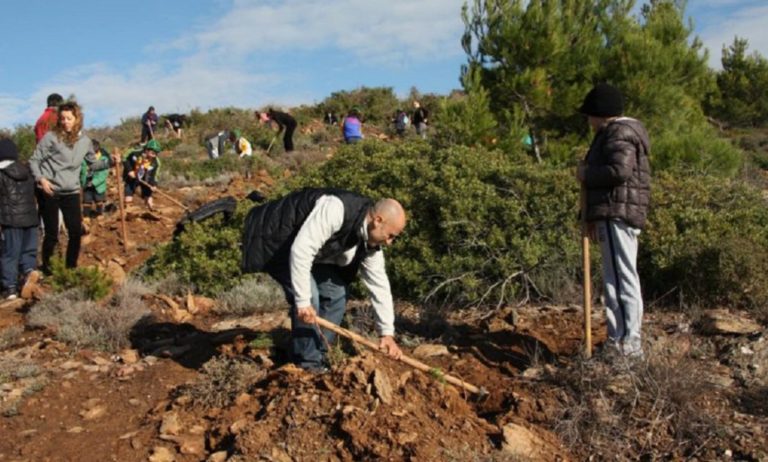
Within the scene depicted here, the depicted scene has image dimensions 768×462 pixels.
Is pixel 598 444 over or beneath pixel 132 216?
beneath

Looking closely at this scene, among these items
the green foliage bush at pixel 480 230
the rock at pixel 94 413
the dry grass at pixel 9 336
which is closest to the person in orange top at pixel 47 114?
the dry grass at pixel 9 336

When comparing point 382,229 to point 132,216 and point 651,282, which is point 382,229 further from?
point 132,216

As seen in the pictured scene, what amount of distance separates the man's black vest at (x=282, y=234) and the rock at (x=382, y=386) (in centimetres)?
75

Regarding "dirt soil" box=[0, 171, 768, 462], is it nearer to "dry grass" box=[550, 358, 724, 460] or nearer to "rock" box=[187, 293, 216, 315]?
"dry grass" box=[550, 358, 724, 460]

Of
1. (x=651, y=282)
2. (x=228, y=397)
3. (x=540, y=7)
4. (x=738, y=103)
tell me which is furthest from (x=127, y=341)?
(x=738, y=103)

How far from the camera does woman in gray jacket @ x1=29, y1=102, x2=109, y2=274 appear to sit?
7.45 m

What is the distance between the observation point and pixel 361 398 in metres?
4.01

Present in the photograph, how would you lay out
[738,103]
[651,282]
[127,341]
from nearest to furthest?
1. [127,341]
2. [651,282]
3. [738,103]

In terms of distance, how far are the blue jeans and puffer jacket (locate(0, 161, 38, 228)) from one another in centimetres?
11

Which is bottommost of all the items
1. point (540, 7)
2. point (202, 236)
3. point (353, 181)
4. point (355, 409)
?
point (355, 409)

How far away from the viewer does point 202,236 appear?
26.7 feet

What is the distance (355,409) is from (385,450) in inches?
12.1

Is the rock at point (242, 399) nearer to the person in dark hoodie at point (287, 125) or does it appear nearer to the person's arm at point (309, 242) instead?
the person's arm at point (309, 242)

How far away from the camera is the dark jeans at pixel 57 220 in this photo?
7.71 meters
